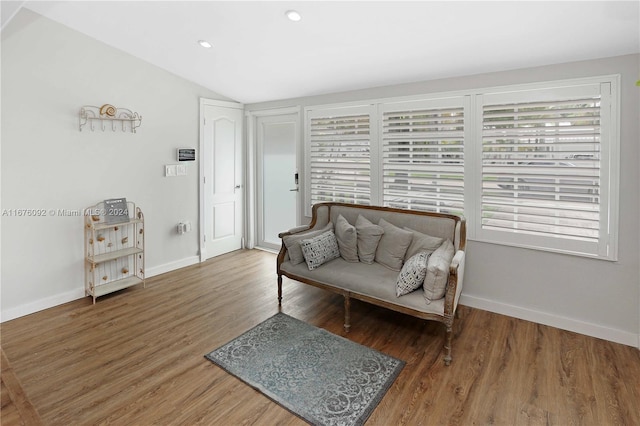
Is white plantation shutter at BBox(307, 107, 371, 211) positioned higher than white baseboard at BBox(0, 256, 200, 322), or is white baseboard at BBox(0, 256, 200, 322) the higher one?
white plantation shutter at BBox(307, 107, 371, 211)

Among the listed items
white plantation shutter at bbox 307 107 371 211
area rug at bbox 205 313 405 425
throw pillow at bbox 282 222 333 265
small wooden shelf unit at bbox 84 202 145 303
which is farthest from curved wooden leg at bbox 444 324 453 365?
small wooden shelf unit at bbox 84 202 145 303

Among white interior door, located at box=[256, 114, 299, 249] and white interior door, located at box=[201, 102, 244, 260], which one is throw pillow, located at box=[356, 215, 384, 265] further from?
white interior door, located at box=[201, 102, 244, 260]

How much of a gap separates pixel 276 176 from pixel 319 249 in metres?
2.14

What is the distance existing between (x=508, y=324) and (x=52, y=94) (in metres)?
4.55

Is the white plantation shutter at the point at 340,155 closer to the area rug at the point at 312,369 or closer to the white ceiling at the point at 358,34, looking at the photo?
the white ceiling at the point at 358,34

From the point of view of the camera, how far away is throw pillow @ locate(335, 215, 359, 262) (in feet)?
11.0

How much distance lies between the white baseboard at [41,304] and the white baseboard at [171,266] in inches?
28.6

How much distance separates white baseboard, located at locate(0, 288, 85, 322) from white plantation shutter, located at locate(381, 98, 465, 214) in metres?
3.30

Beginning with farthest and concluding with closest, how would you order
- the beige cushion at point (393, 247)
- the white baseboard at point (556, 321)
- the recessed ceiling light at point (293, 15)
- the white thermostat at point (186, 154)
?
1. the white thermostat at point (186, 154)
2. the beige cushion at point (393, 247)
3. the white baseboard at point (556, 321)
4. the recessed ceiling light at point (293, 15)

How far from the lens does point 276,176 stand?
16.8 feet

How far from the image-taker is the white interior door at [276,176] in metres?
4.91

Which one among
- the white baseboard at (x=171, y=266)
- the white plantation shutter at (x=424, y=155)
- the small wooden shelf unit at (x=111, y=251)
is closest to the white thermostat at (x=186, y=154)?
the small wooden shelf unit at (x=111, y=251)

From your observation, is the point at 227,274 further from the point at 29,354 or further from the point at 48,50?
the point at 48,50

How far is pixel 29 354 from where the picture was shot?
8.43 feet
